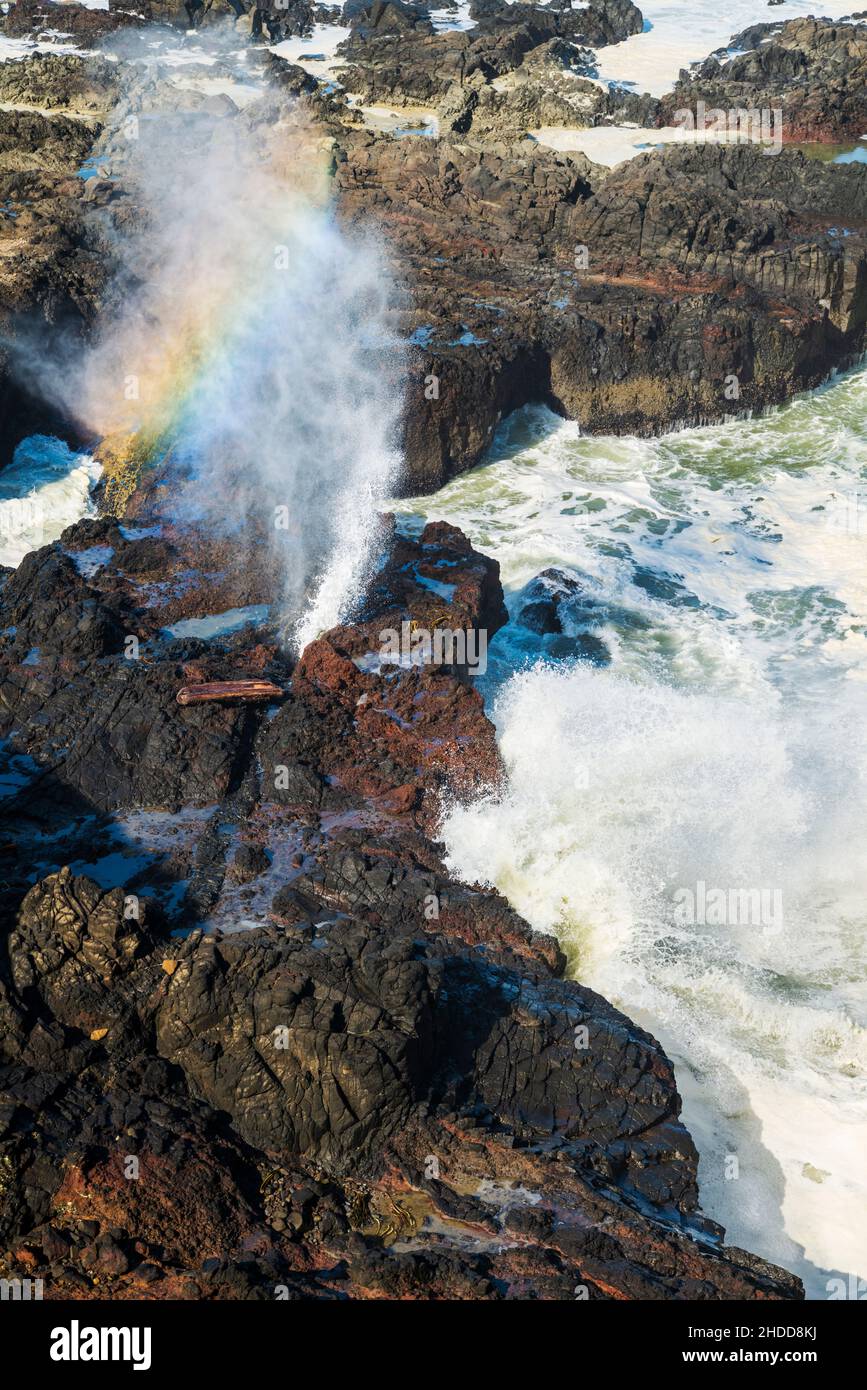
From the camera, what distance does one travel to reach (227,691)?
63.5 ft

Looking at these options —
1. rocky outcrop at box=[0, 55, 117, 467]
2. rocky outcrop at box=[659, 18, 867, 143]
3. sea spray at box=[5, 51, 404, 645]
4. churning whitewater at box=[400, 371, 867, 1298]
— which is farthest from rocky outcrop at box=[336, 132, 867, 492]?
rocky outcrop at box=[0, 55, 117, 467]

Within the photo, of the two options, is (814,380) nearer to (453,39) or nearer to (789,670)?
(789,670)

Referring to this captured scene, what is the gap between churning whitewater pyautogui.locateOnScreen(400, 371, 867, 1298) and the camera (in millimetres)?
15469

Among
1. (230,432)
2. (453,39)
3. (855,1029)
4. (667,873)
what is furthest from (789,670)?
(453,39)

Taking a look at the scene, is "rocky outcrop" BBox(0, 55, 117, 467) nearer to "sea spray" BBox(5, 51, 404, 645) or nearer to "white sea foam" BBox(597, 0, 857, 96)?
"sea spray" BBox(5, 51, 404, 645)

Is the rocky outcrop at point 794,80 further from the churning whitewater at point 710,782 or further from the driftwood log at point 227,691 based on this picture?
the driftwood log at point 227,691

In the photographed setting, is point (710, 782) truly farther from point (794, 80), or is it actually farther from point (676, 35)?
point (676, 35)

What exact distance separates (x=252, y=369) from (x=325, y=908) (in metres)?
14.4

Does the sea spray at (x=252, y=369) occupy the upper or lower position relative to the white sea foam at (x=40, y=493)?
upper

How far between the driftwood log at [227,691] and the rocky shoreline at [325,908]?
24 centimetres

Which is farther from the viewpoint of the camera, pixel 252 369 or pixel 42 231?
pixel 42 231

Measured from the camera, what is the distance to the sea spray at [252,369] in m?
23.6

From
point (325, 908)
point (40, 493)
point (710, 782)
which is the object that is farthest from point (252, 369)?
point (325, 908)

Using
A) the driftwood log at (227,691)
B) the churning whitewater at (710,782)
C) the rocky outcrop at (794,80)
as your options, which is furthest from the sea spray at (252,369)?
the rocky outcrop at (794,80)
